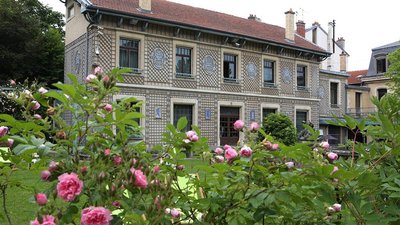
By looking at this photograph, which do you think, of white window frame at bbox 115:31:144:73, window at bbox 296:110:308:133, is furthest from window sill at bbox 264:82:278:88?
white window frame at bbox 115:31:144:73

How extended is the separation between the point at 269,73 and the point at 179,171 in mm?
20850

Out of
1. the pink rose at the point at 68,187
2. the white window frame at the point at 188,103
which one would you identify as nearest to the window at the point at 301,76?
the white window frame at the point at 188,103

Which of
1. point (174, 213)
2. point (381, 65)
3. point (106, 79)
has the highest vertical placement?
point (381, 65)

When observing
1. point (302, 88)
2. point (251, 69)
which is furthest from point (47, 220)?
point (302, 88)

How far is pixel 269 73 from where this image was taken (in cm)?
2223

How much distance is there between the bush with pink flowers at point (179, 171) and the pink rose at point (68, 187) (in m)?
0.05

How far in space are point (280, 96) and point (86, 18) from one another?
11.5 m

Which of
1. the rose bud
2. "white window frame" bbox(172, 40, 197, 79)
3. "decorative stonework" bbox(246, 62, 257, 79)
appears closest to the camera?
the rose bud

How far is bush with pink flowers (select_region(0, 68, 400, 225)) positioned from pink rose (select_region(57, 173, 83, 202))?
5 cm

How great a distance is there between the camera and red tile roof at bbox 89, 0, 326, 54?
17.2m

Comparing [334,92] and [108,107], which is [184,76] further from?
[108,107]

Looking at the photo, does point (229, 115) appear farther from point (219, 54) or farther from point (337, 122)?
point (337, 122)

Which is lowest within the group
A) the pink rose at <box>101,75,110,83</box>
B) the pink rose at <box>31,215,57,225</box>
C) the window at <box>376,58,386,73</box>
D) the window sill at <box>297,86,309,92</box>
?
the pink rose at <box>31,215,57,225</box>

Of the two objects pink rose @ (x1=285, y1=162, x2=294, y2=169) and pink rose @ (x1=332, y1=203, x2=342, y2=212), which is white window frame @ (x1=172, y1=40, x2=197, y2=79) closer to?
pink rose @ (x1=285, y1=162, x2=294, y2=169)
